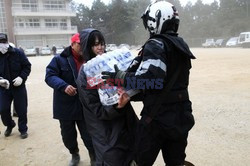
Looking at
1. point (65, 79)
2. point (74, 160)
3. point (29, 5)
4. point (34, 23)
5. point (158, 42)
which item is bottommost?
point (74, 160)

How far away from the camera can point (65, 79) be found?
338 centimetres

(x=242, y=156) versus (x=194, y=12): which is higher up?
(x=194, y=12)

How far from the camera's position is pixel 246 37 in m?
32.3

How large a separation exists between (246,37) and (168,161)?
3391 centimetres

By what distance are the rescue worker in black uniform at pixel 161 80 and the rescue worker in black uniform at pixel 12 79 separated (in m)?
3.26

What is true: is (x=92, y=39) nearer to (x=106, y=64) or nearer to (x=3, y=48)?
(x=106, y=64)

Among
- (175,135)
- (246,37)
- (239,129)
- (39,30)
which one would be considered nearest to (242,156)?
(239,129)

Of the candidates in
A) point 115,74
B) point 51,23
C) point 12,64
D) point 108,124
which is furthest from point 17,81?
point 51,23

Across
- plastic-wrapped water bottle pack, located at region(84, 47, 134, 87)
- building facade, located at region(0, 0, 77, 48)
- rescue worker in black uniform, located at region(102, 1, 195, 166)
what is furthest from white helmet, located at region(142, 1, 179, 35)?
building facade, located at region(0, 0, 77, 48)

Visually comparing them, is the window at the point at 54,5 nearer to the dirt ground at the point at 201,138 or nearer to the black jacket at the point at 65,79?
the dirt ground at the point at 201,138

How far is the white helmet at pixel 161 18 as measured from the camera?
6.80 ft

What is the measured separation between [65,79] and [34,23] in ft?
174

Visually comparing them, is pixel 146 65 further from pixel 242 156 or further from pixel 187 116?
pixel 242 156

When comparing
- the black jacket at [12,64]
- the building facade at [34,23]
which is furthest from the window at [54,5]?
the black jacket at [12,64]
